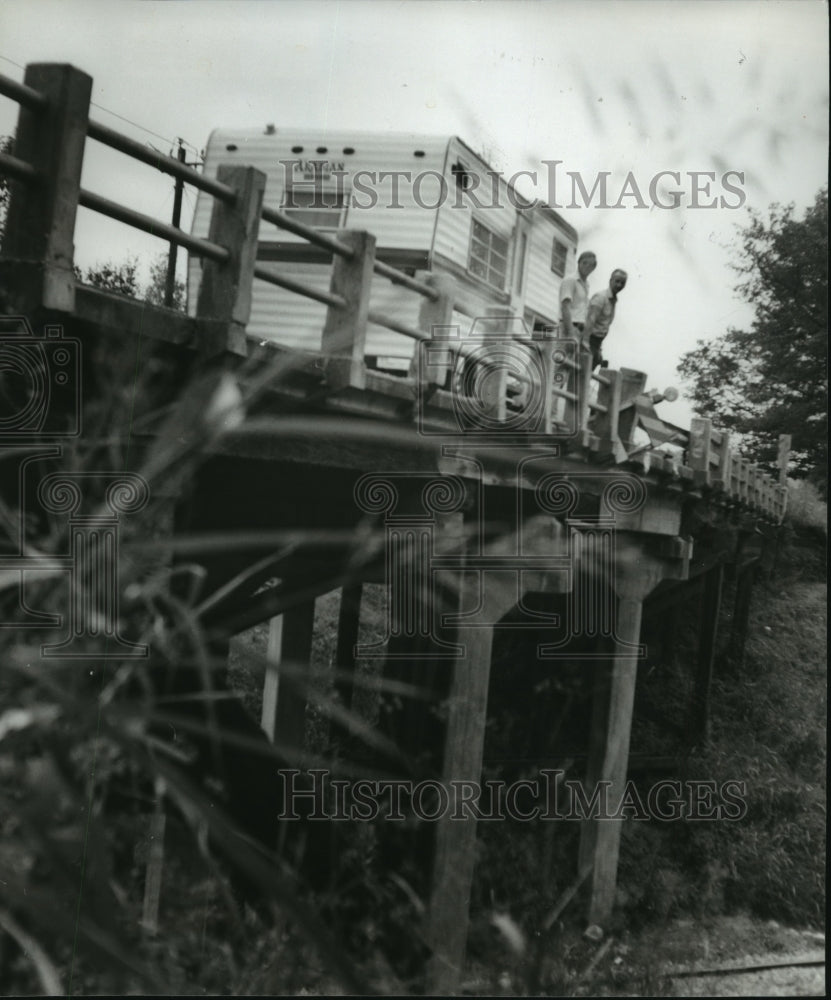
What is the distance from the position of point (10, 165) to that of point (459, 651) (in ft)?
11.9

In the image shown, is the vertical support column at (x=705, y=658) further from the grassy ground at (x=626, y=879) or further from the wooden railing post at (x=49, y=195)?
the wooden railing post at (x=49, y=195)

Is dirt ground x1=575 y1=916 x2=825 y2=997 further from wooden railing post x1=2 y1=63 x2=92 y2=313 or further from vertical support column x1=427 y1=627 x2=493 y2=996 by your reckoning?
wooden railing post x1=2 y1=63 x2=92 y2=313

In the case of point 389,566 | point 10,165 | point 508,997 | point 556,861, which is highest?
point 10,165

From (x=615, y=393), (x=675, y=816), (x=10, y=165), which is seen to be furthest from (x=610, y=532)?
(x=10, y=165)

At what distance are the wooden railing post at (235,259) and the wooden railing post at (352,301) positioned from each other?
2.04ft

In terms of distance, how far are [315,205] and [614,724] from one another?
4333mm

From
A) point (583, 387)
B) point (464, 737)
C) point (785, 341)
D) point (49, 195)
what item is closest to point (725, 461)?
point (583, 387)

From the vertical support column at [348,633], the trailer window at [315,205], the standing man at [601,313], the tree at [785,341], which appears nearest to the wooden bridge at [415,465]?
the standing man at [601,313]

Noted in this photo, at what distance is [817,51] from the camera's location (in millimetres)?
3994

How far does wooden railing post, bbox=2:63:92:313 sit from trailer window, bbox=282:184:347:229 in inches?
142

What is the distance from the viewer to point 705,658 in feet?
31.2

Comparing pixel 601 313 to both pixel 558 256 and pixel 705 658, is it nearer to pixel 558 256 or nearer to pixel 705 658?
pixel 558 256

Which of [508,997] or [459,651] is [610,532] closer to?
[459,651]
